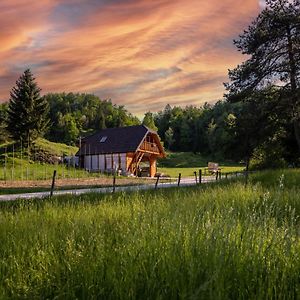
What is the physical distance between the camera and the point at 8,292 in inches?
150

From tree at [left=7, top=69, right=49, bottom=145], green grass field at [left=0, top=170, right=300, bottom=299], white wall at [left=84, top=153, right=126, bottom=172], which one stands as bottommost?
green grass field at [left=0, top=170, right=300, bottom=299]

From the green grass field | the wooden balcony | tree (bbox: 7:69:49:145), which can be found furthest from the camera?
the wooden balcony

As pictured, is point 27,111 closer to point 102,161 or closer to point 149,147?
point 102,161

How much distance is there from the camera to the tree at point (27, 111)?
4928 centimetres

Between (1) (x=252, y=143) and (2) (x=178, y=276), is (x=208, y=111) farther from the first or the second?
(2) (x=178, y=276)

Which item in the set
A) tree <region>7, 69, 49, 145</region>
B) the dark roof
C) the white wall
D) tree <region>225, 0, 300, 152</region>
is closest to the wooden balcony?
the dark roof

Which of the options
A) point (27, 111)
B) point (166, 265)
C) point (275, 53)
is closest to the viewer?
point (166, 265)

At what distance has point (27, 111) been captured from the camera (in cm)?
4956

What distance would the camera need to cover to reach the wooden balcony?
53500mm

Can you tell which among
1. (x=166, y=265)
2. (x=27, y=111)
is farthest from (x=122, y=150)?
(x=166, y=265)

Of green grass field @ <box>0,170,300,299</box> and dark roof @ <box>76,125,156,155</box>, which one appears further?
dark roof @ <box>76,125,156,155</box>

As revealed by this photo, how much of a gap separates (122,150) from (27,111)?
12568mm

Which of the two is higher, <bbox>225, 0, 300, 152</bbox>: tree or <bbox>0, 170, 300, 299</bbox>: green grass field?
<bbox>225, 0, 300, 152</bbox>: tree

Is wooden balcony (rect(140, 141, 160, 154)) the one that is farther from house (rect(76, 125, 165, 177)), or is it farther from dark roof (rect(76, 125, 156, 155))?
dark roof (rect(76, 125, 156, 155))
